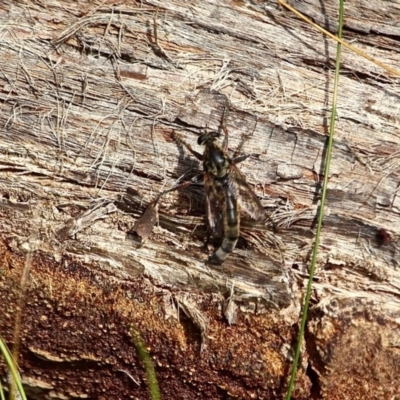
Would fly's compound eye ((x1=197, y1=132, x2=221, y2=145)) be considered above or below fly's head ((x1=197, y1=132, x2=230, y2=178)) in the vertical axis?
above

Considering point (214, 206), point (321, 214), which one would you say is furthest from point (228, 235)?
point (321, 214)

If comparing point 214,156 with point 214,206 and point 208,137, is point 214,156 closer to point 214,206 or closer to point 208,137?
point 208,137

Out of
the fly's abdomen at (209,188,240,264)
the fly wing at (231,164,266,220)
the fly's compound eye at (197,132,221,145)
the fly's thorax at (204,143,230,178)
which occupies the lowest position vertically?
the fly's abdomen at (209,188,240,264)

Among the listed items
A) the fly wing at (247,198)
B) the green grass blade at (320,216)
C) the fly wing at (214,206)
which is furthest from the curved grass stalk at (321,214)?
the fly wing at (214,206)

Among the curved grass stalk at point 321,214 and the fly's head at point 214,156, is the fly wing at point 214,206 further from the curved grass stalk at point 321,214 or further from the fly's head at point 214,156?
the curved grass stalk at point 321,214

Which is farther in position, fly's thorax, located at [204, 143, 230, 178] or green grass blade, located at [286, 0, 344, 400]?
fly's thorax, located at [204, 143, 230, 178]

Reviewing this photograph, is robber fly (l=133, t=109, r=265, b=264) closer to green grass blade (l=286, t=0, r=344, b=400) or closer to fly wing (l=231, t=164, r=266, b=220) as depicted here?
fly wing (l=231, t=164, r=266, b=220)

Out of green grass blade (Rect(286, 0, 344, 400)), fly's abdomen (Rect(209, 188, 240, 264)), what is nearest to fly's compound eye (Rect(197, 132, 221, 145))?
fly's abdomen (Rect(209, 188, 240, 264))
